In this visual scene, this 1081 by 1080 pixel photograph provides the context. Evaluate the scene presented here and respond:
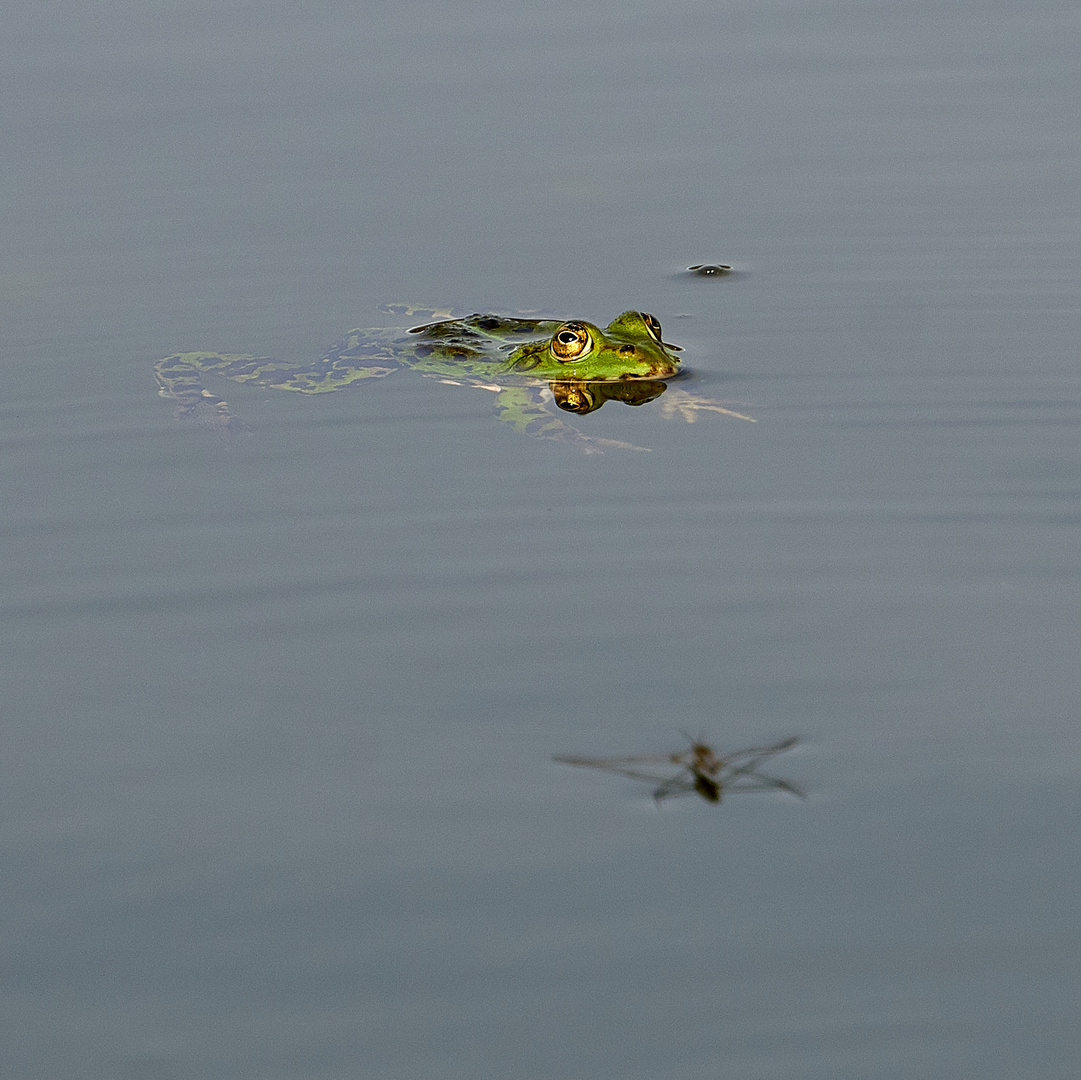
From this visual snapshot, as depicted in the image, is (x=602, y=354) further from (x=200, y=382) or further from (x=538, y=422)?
(x=200, y=382)

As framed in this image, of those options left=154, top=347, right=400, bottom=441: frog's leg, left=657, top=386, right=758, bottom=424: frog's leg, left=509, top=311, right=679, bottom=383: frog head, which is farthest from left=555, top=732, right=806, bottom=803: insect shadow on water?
left=154, top=347, right=400, bottom=441: frog's leg

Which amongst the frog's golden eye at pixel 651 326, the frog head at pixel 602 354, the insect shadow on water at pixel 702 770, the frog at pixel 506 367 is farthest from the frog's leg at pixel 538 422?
the insect shadow on water at pixel 702 770

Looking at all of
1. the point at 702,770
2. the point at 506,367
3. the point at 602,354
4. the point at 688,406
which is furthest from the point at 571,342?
the point at 702,770

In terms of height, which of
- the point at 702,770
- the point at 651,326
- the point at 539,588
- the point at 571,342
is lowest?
the point at 702,770

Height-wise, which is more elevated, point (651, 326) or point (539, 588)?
point (651, 326)

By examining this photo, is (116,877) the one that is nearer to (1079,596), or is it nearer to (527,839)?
(527,839)

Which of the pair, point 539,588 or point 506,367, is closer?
point 539,588

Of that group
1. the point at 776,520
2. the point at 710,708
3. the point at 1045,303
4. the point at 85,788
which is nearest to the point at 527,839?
the point at 710,708

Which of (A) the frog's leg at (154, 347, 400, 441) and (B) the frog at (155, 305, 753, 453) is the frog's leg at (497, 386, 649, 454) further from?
(A) the frog's leg at (154, 347, 400, 441)
